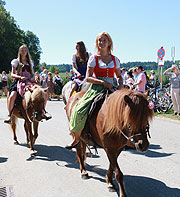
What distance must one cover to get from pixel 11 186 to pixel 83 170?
4.15ft

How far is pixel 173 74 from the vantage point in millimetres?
12305

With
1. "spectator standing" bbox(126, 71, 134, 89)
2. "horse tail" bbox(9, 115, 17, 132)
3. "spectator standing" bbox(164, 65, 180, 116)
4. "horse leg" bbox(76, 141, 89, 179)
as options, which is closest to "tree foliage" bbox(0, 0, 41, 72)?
"spectator standing" bbox(126, 71, 134, 89)

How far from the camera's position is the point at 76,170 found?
5305 mm

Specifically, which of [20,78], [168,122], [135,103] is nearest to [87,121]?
[135,103]

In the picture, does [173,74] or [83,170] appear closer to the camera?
[83,170]

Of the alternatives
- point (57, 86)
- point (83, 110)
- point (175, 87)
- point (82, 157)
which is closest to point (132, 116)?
point (83, 110)

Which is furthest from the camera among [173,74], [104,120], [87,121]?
[173,74]

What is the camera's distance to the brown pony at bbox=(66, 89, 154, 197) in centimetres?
338

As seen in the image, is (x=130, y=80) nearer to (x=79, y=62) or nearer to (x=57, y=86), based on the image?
(x=79, y=62)

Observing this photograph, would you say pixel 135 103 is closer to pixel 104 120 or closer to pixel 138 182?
pixel 104 120

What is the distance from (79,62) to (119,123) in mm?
3218

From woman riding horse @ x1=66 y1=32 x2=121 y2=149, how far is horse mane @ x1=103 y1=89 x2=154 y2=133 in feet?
1.89

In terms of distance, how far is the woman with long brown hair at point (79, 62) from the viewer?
638 cm

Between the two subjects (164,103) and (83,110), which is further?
(164,103)
